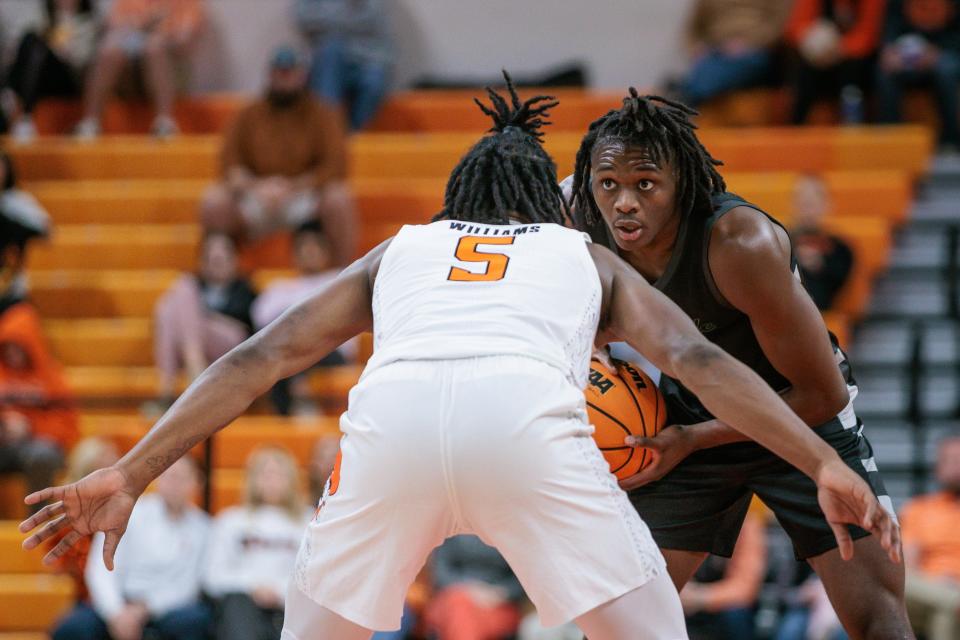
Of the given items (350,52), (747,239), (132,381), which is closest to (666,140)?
(747,239)

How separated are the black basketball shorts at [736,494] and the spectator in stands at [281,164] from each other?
191 inches

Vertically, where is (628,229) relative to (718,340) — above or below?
above

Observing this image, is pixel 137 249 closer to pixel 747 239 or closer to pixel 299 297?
pixel 299 297

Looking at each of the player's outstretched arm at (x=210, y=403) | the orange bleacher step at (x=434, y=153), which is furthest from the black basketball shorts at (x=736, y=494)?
the orange bleacher step at (x=434, y=153)

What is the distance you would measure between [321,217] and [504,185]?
17.3 ft

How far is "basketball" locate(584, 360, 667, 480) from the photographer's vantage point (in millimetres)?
3484

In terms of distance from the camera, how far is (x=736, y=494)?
383cm

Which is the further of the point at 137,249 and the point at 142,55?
the point at 142,55

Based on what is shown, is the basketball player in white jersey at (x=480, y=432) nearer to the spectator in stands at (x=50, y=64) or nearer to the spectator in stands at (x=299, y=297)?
the spectator in stands at (x=299, y=297)

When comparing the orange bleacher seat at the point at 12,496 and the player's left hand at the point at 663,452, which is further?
the orange bleacher seat at the point at 12,496

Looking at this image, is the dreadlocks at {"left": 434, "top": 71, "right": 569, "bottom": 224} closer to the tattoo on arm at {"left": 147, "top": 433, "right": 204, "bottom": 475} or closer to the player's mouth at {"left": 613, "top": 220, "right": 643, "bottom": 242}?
the player's mouth at {"left": 613, "top": 220, "right": 643, "bottom": 242}

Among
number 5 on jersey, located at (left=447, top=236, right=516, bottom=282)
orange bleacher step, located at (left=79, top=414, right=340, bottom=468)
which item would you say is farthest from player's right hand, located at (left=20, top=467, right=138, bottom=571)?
orange bleacher step, located at (left=79, top=414, right=340, bottom=468)

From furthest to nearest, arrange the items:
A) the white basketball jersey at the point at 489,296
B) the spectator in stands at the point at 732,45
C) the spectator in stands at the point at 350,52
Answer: the spectator in stands at the point at 350,52 < the spectator in stands at the point at 732,45 < the white basketball jersey at the point at 489,296

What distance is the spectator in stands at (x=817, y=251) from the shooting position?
779 cm
